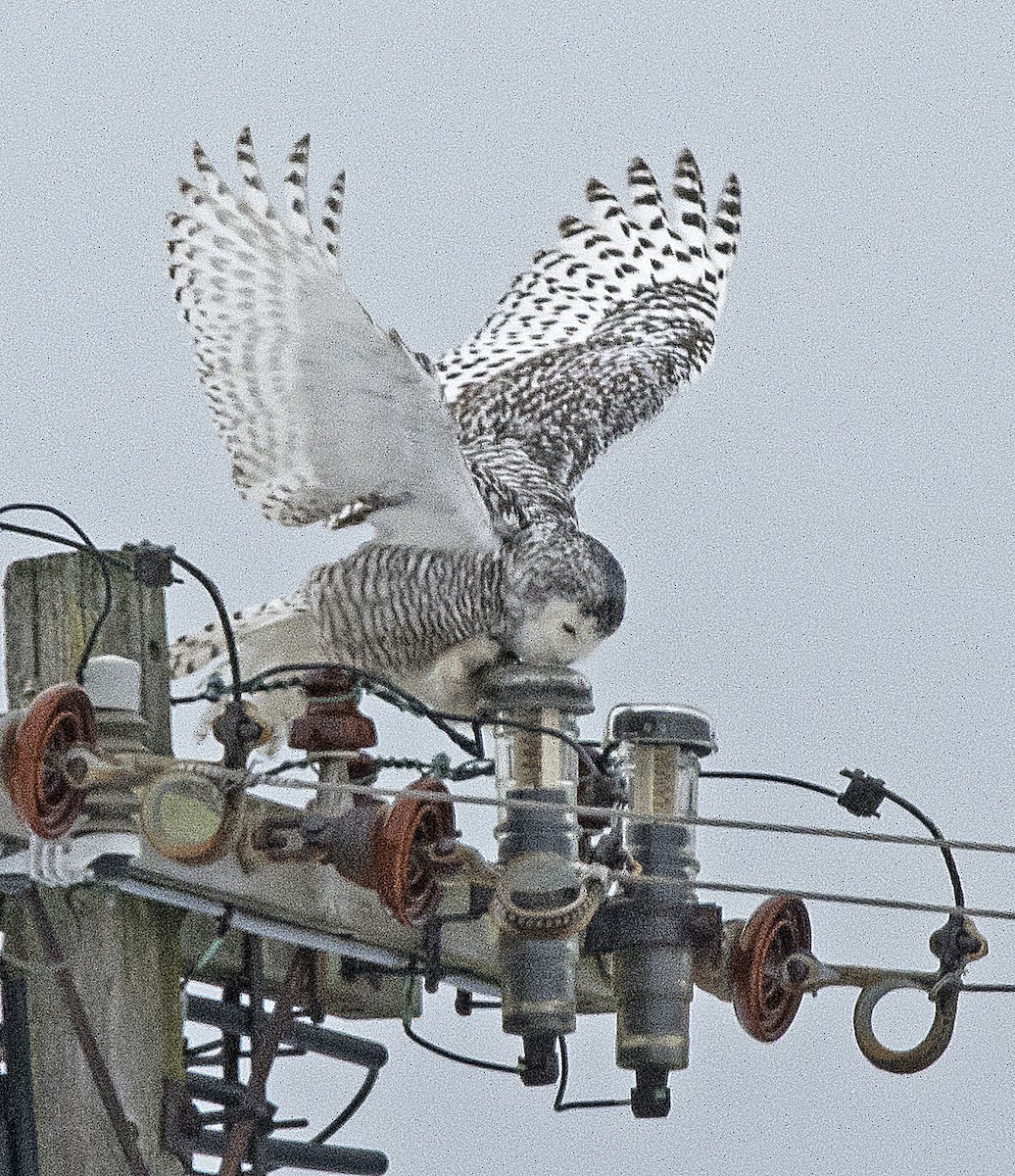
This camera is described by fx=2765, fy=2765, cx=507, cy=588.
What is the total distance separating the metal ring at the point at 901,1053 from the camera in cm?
638

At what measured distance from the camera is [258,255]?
9180 mm

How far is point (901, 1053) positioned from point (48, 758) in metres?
2.25

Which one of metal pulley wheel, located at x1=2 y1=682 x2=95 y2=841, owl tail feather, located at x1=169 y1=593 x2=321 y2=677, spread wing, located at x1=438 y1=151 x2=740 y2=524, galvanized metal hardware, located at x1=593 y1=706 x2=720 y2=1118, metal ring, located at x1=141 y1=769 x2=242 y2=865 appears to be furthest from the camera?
spread wing, located at x1=438 y1=151 x2=740 y2=524

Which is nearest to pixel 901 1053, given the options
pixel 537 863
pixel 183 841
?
pixel 537 863

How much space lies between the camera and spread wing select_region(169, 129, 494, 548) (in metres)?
9.05

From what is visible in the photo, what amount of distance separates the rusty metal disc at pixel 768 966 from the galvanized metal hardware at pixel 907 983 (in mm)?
30

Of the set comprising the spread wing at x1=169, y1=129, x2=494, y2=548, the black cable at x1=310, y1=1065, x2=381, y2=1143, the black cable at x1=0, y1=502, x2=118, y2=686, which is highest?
the spread wing at x1=169, y1=129, x2=494, y2=548

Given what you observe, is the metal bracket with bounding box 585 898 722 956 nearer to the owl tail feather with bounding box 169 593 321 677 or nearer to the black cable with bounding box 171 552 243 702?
the black cable with bounding box 171 552 243 702

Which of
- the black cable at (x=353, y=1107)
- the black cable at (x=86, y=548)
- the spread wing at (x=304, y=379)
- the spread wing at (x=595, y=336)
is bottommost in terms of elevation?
the black cable at (x=353, y=1107)

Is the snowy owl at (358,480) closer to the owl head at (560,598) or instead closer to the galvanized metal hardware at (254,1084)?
the owl head at (560,598)

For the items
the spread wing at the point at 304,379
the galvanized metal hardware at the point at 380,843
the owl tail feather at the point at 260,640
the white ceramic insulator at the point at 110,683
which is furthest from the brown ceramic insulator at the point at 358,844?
the owl tail feather at the point at 260,640

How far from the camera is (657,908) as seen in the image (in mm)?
6234

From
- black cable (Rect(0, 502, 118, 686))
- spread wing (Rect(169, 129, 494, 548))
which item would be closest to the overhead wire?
black cable (Rect(0, 502, 118, 686))

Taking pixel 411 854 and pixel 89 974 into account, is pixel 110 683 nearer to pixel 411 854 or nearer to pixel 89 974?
pixel 89 974
